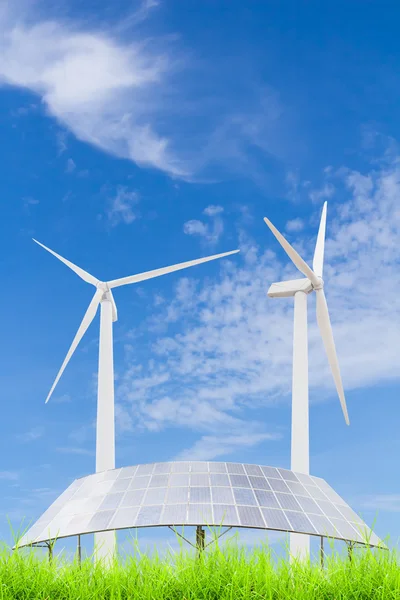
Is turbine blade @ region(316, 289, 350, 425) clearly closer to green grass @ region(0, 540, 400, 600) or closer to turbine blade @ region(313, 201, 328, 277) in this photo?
turbine blade @ region(313, 201, 328, 277)

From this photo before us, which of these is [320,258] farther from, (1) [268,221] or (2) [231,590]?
(2) [231,590]

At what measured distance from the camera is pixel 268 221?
3631 cm

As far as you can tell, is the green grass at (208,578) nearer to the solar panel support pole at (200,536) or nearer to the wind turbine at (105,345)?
the solar panel support pole at (200,536)

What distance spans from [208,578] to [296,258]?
2548cm

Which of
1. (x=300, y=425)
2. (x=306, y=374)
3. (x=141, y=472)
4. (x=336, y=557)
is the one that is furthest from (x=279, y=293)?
(x=336, y=557)

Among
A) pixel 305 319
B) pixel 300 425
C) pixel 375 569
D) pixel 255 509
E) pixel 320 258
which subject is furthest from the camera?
pixel 320 258

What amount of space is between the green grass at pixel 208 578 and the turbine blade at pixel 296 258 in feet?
77.7

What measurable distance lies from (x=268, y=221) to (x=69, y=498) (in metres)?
Result: 19.2

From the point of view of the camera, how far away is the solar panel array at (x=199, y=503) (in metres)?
18.1

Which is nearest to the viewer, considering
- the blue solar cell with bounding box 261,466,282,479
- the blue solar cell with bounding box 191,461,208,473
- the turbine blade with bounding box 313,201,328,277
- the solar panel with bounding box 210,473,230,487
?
the solar panel with bounding box 210,473,230,487

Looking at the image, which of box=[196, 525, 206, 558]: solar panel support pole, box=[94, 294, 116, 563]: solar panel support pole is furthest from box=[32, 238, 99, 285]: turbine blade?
box=[196, 525, 206, 558]: solar panel support pole

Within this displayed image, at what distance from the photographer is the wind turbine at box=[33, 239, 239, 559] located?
35469 mm

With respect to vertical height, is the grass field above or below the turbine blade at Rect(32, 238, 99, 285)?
below

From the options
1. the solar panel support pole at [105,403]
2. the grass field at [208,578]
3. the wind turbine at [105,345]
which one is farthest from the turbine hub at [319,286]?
the grass field at [208,578]
